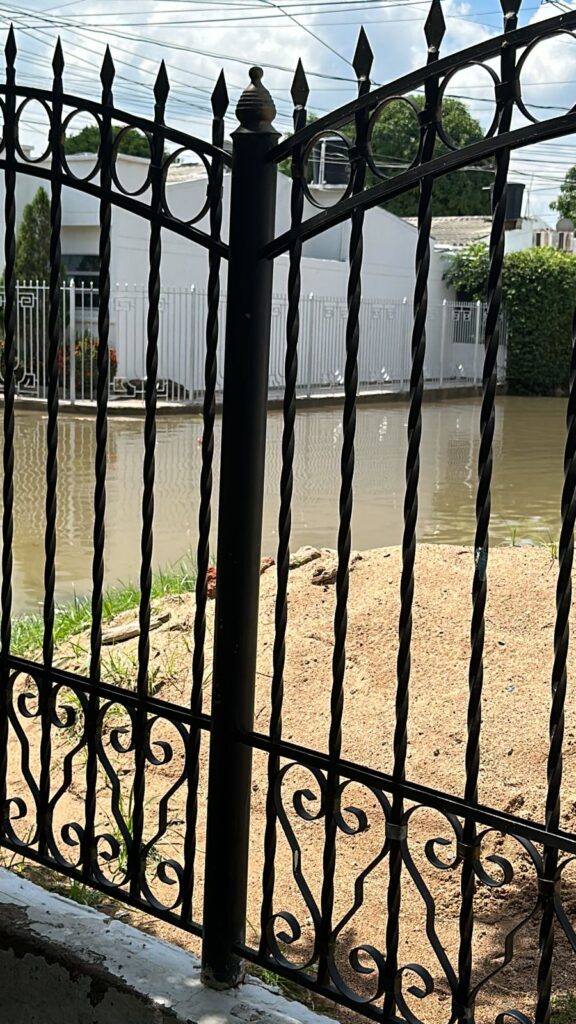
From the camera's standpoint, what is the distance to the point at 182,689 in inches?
183

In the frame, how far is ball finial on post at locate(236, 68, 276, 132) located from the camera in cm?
235

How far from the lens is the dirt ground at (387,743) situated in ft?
10.5

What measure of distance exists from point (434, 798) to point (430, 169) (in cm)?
112

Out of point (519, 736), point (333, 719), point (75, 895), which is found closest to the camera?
point (333, 719)

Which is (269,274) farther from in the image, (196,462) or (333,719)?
(196,462)

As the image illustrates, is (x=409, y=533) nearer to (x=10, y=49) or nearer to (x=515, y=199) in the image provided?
(x=10, y=49)

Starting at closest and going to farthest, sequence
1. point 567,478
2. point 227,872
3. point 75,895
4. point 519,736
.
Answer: point 567,478 < point 227,872 < point 75,895 < point 519,736

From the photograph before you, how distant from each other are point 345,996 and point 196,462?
1321 centimetres

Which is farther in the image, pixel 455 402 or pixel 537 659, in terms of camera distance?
pixel 455 402

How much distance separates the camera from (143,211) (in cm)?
263

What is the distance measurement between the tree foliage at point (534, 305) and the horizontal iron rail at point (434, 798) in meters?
30.3

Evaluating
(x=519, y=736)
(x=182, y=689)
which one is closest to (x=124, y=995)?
(x=519, y=736)

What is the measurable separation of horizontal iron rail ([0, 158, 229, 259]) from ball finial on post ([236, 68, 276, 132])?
239 mm

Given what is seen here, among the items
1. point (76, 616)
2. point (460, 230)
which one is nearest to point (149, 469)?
point (76, 616)
